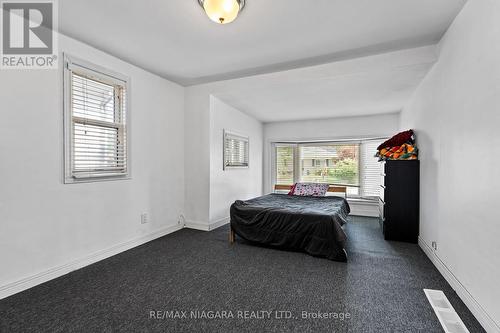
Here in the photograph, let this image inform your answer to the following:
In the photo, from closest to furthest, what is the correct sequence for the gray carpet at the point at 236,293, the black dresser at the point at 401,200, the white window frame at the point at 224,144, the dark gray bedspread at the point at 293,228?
the gray carpet at the point at 236,293 → the dark gray bedspread at the point at 293,228 → the black dresser at the point at 401,200 → the white window frame at the point at 224,144

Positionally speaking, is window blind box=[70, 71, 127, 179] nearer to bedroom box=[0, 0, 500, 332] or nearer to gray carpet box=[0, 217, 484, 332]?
bedroom box=[0, 0, 500, 332]

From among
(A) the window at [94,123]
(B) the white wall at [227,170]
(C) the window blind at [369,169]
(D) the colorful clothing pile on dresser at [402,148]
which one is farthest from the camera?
(C) the window blind at [369,169]

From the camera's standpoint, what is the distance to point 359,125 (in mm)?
5414

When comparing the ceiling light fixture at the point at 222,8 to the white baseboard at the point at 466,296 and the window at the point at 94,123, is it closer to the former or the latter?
the window at the point at 94,123

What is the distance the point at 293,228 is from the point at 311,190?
1908mm

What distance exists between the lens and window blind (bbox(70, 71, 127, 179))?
2.61 m

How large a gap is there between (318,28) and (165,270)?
2932 millimetres

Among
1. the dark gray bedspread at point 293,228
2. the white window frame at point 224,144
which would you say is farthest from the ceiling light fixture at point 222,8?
the white window frame at point 224,144

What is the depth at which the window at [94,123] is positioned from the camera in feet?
8.35

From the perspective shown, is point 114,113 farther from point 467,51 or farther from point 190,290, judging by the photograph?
point 467,51

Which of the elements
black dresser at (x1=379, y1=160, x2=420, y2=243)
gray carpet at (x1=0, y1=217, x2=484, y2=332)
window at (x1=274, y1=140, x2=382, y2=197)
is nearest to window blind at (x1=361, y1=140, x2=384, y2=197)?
window at (x1=274, y1=140, x2=382, y2=197)

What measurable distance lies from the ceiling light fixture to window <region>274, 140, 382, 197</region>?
4.44m

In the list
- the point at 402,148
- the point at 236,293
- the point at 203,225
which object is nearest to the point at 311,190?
the point at 402,148

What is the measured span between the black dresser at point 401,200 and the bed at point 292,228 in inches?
35.8
